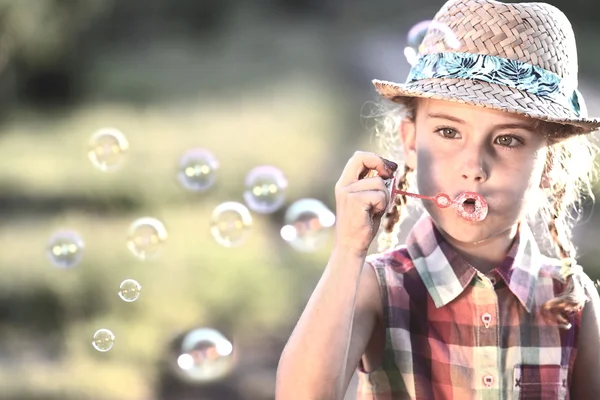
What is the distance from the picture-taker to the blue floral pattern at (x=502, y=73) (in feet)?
→ 4.33

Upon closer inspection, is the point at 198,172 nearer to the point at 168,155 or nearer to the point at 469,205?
the point at 469,205

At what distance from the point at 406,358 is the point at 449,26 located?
1.50ft

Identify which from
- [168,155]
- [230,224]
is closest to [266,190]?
[230,224]

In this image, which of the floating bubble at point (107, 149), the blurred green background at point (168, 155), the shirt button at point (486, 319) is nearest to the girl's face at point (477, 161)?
the shirt button at point (486, 319)

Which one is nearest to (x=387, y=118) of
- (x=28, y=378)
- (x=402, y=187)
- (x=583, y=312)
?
(x=402, y=187)

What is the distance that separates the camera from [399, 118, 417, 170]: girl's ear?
142cm

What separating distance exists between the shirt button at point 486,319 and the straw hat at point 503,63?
28cm

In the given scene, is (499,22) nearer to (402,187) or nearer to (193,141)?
(402,187)

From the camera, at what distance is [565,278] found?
1455mm

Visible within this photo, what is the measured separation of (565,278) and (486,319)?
0.17 m

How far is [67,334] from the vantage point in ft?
11.9

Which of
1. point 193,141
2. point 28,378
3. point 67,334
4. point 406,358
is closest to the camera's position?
point 406,358

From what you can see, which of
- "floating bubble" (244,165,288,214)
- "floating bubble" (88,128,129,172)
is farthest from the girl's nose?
"floating bubble" (88,128,129,172)

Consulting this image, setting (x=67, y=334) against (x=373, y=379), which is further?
(x=67, y=334)
